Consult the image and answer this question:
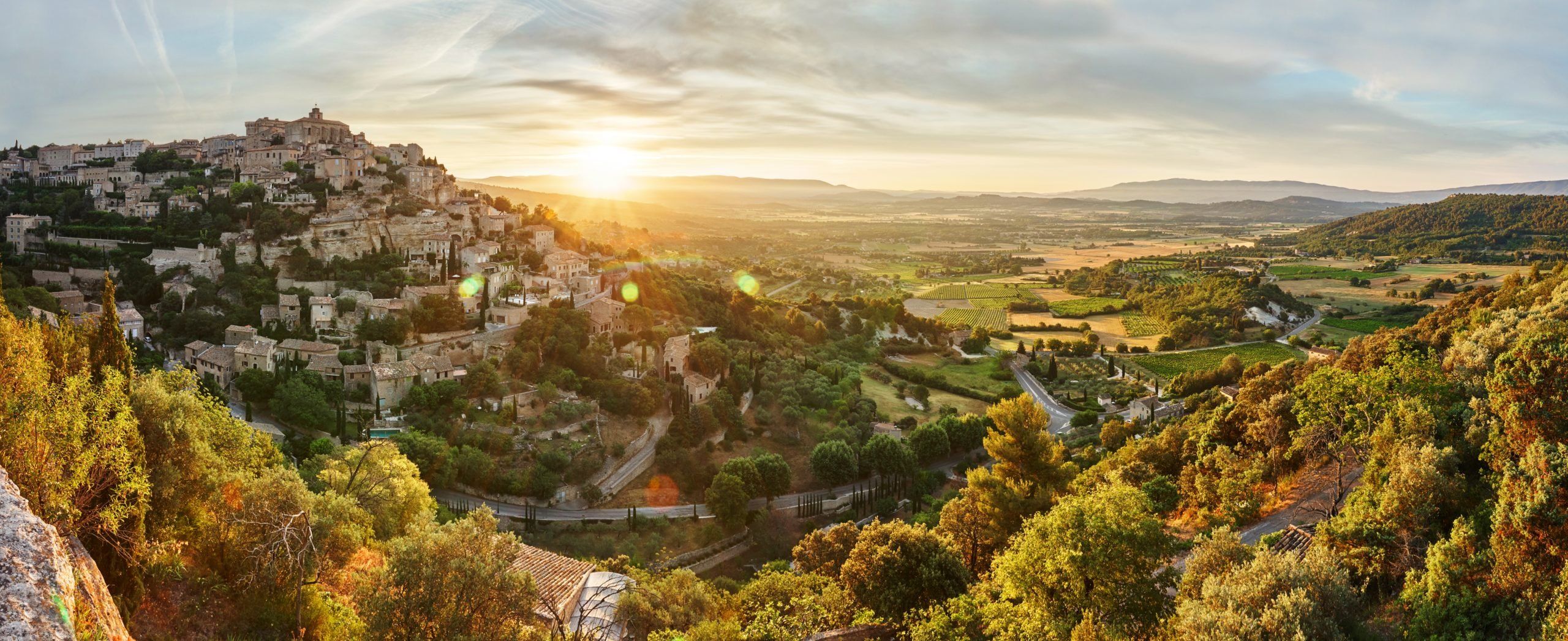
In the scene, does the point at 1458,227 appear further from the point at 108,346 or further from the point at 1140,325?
the point at 108,346

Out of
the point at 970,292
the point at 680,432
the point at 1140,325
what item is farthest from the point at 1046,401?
the point at 970,292

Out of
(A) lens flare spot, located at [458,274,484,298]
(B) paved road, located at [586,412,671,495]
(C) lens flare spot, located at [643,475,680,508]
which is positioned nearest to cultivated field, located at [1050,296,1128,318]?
(B) paved road, located at [586,412,671,495]

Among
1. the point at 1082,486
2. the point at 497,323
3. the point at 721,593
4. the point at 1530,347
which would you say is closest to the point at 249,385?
the point at 497,323

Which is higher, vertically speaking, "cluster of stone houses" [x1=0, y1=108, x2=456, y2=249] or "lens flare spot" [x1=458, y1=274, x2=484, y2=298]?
"cluster of stone houses" [x1=0, y1=108, x2=456, y2=249]

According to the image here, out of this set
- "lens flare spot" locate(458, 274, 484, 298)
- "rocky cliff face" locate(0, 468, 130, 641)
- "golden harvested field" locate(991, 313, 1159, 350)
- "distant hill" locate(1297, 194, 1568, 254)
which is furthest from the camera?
"distant hill" locate(1297, 194, 1568, 254)

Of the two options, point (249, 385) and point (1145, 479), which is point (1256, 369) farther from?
point (249, 385)

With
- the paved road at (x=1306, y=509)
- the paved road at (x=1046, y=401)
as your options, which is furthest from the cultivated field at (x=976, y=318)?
the paved road at (x=1306, y=509)

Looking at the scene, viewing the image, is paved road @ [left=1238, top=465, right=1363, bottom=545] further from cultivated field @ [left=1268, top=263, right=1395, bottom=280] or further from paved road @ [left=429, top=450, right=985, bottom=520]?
cultivated field @ [left=1268, top=263, right=1395, bottom=280]
